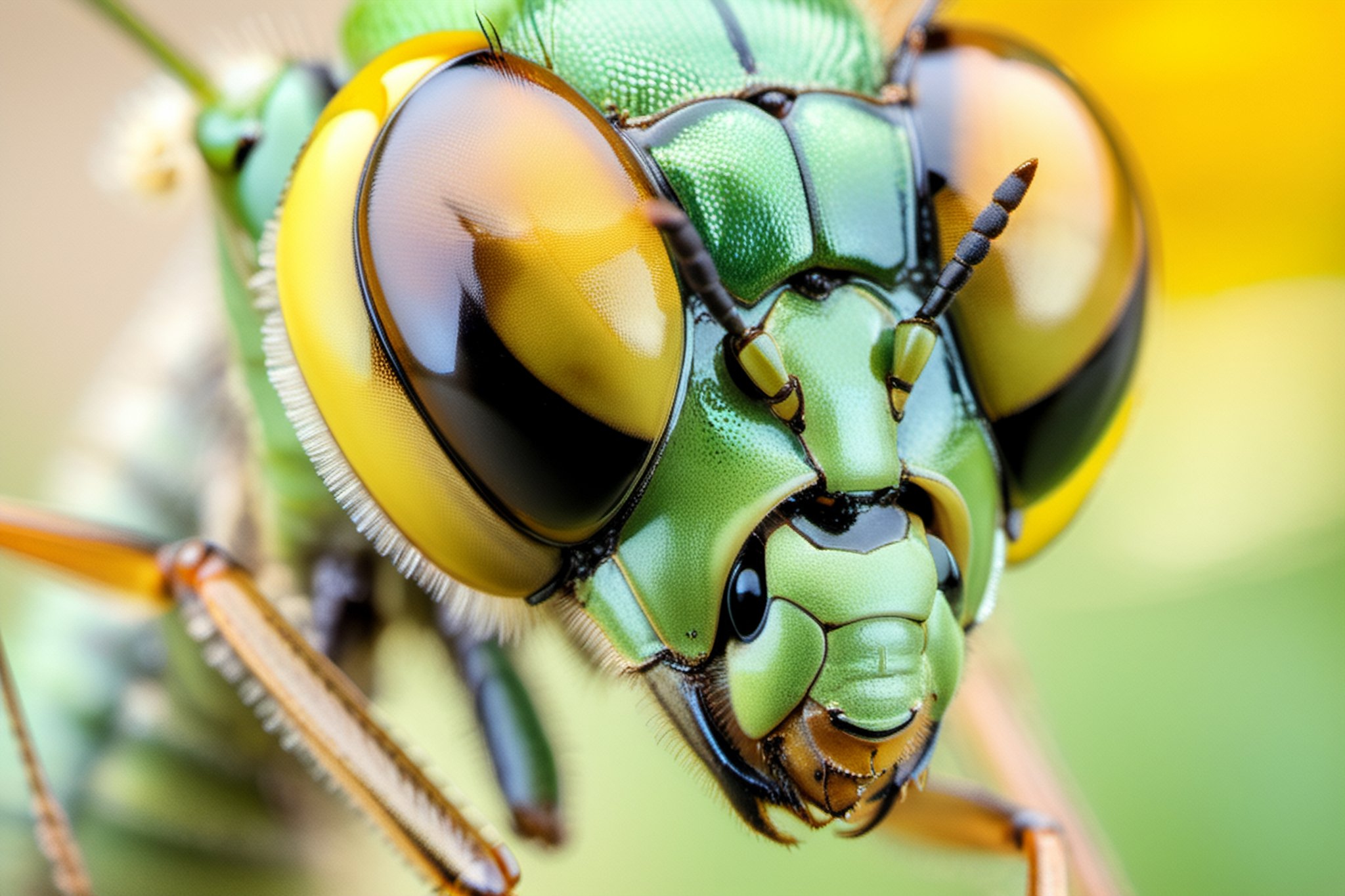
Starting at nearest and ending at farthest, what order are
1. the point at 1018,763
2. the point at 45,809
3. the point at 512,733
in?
the point at 45,809 < the point at 512,733 < the point at 1018,763

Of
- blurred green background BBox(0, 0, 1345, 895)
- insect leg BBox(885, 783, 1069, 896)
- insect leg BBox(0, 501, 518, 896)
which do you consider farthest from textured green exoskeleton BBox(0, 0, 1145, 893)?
blurred green background BBox(0, 0, 1345, 895)

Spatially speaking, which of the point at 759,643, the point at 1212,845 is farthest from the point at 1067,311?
the point at 1212,845

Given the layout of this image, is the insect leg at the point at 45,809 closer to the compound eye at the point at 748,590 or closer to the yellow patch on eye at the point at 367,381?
the yellow patch on eye at the point at 367,381

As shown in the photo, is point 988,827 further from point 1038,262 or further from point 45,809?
point 45,809

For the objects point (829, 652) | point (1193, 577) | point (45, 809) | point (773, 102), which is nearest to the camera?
point (829, 652)

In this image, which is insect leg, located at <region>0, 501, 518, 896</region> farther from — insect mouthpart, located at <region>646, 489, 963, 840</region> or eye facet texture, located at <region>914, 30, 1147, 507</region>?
eye facet texture, located at <region>914, 30, 1147, 507</region>

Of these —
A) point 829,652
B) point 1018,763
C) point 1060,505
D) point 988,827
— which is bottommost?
point 1018,763

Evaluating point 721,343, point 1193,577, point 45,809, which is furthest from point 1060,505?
point 1193,577
